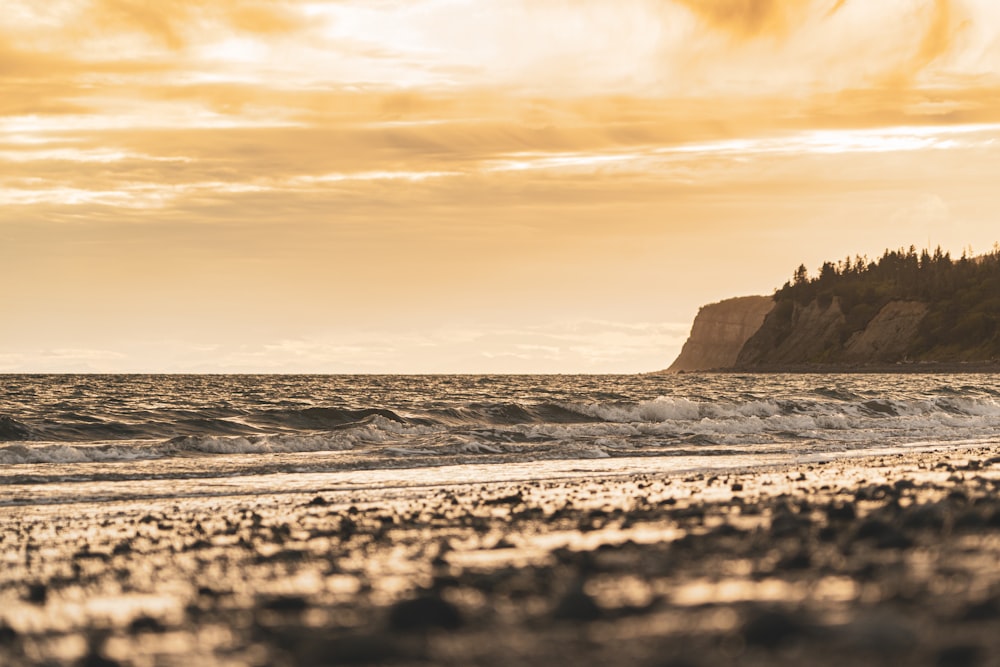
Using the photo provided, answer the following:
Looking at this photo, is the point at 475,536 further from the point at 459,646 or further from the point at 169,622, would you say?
the point at 459,646

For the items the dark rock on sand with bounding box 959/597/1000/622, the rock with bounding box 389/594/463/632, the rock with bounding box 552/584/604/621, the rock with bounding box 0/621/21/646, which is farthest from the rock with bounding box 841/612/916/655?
the rock with bounding box 0/621/21/646

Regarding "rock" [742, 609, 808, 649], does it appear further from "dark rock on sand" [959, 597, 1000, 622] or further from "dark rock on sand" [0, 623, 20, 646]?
"dark rock on sand" [0, 623, 20, 646]

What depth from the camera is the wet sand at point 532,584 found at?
5207 millimetres

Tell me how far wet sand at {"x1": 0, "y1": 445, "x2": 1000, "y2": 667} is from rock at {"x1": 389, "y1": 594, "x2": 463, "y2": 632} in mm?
20

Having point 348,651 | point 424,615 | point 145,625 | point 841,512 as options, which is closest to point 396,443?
point 841,512

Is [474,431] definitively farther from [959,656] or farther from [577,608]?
[959,656]

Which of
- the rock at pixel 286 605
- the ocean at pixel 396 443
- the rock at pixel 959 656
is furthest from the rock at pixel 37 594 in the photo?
the ocean at pixel 396 443

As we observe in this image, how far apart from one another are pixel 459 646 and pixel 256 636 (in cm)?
116

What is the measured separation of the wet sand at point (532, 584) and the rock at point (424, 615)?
2 cm

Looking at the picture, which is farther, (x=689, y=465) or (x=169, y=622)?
(x=689, y=465)

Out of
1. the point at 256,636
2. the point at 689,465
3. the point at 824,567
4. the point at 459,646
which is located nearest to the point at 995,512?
the point at 824,567

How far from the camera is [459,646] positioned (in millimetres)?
5355

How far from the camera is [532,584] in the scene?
23.2ft

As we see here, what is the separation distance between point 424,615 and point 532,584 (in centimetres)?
125
